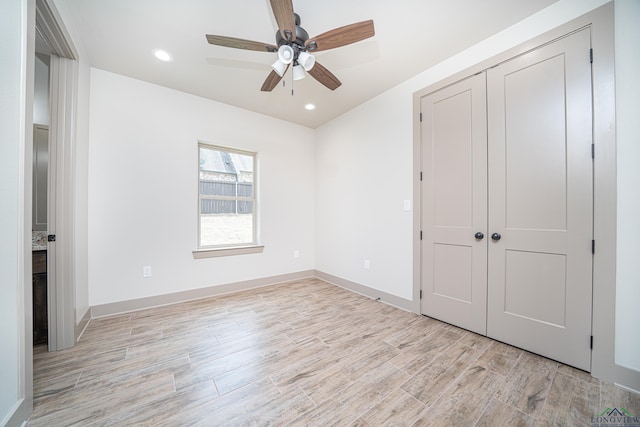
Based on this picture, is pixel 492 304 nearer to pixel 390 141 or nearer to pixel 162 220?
pixel 390 141

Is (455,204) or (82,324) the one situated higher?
(455,204)

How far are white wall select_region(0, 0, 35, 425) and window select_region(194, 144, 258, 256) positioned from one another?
1976 mm

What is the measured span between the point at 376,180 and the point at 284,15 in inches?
82.5

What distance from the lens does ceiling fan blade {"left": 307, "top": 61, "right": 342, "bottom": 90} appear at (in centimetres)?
195

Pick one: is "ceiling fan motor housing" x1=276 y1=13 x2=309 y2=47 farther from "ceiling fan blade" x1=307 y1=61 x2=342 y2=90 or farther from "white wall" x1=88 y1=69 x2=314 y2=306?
"white wall" x1=88 y1=69 x2=314 y2=306

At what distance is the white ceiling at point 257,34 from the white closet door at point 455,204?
463mm

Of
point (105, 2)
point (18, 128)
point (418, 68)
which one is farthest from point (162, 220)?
point (418, 68)

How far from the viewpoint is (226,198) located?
349 cm

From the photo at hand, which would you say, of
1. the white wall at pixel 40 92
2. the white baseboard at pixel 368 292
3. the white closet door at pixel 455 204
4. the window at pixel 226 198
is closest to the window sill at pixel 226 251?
the window at pixel 226 198

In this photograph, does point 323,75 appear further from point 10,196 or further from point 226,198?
point 226,198

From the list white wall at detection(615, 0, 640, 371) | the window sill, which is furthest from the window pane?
white wall at detection(615, 0, 640, 371)

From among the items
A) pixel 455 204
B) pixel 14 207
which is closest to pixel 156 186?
pixel 14 207

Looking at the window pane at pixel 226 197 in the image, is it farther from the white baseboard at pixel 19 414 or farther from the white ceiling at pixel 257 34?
the white baseboard at pixel 19 414

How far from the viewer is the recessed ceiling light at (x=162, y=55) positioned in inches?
90.1
